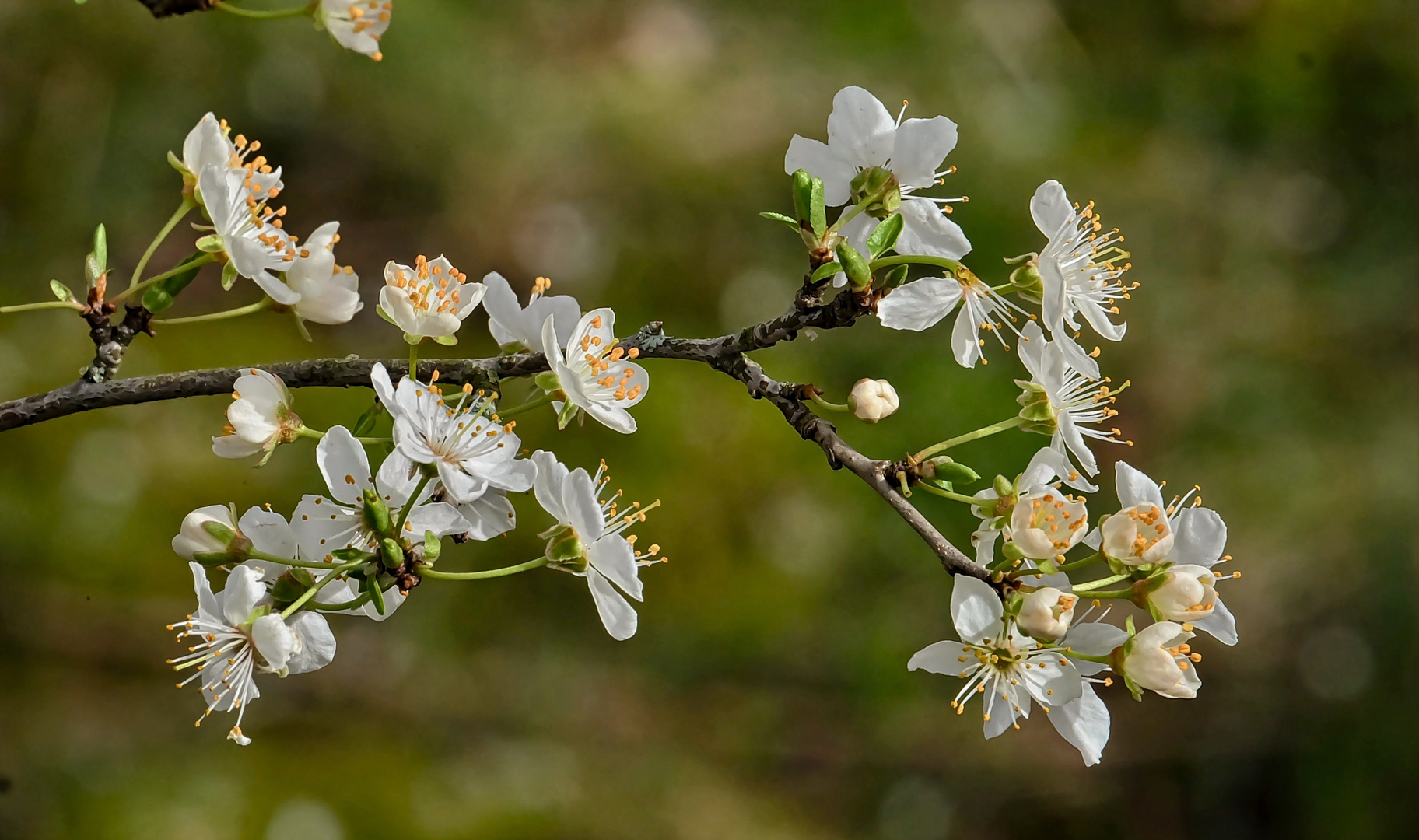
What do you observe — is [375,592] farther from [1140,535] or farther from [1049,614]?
[1140,535]

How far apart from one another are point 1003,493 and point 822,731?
1.81 metres

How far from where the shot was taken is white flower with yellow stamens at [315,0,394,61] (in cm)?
90

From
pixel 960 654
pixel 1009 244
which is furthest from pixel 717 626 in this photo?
pixel 960 654

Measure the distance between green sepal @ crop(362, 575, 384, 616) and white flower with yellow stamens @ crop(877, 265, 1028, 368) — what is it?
19.3 inches

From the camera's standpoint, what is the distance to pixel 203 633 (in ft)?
2.87

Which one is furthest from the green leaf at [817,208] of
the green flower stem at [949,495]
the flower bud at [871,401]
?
the green flower stem at [949,495]

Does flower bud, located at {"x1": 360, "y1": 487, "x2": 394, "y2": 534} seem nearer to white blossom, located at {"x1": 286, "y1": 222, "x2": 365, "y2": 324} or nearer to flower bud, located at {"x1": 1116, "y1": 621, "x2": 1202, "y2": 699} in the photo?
white blossom, located at {"x1": 286, "y1": 222, "x2": 365, "y2": 324}

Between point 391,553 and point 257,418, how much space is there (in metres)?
0.21

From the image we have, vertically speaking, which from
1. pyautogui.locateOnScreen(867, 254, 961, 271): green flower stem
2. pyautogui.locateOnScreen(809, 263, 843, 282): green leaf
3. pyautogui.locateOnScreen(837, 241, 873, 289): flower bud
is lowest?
pyautogui.locateOnScreen(809, 263, 843, 282): green leaf

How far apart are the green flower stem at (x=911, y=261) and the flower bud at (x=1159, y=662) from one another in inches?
14.8

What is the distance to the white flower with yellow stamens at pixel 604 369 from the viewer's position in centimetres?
90

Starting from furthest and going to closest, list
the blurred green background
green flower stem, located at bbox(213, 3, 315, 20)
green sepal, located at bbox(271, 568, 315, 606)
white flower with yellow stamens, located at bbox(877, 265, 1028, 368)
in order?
the blurred green background
white flower with yellow stamens, located at bbox(877, 265, 1028, 368)
green sepal, located at bbox(271, 568, 315, 606)
green flower stem, located at bbox(213, 3, 315, 20)

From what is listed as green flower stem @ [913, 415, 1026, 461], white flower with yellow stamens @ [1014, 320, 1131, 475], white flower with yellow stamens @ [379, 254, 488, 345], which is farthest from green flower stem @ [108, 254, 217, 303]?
white flower with yellow stamens @ [1014, 320, 1131, 475]

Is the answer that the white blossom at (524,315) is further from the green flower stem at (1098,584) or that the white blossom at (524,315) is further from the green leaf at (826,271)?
the green flower stem at (1098,584)
